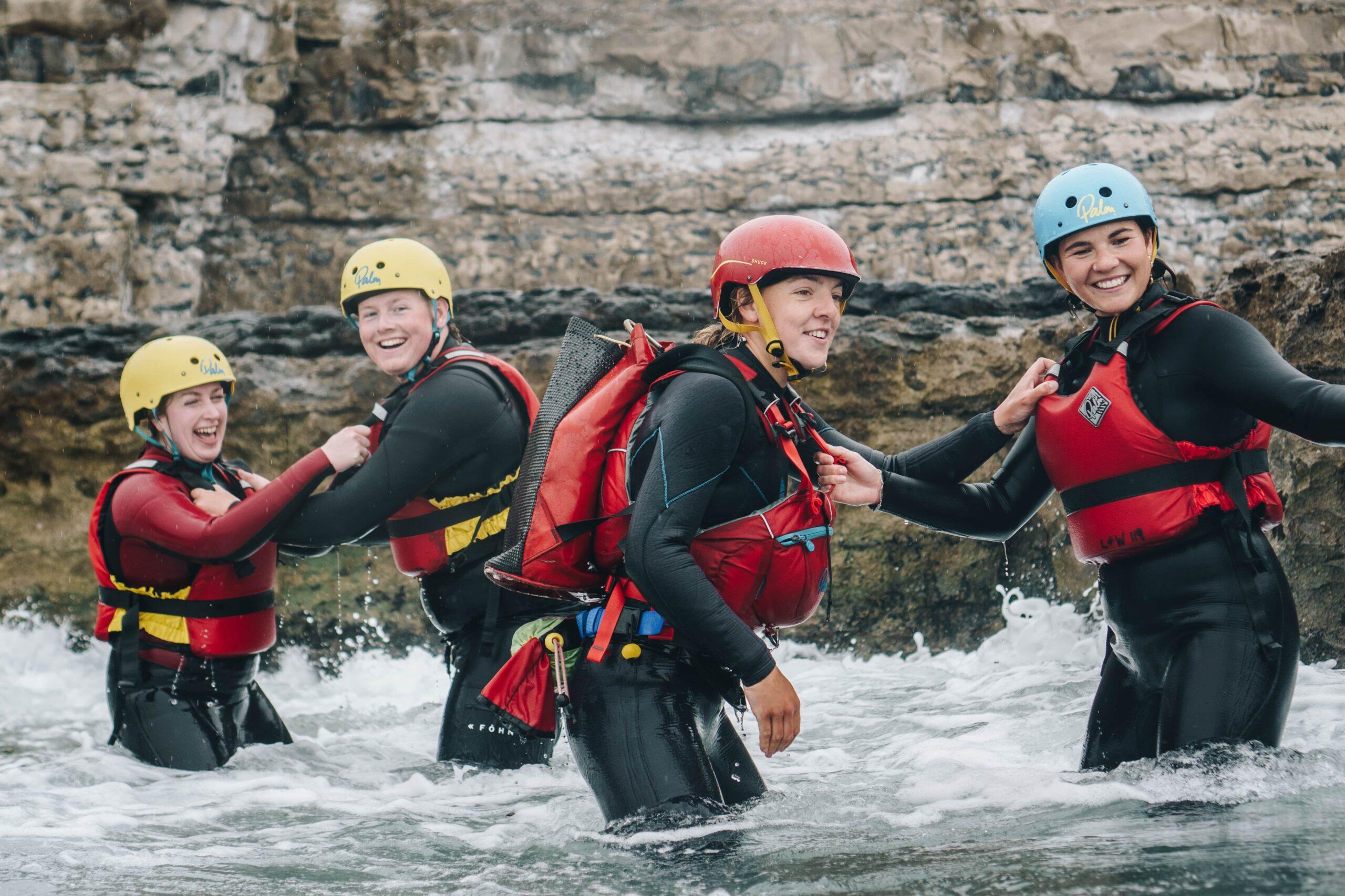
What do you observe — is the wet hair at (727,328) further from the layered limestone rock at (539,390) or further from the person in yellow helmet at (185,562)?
the layered limestone rock at (539,390)

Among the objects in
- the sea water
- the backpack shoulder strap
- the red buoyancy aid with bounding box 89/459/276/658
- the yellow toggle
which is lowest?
the sea water

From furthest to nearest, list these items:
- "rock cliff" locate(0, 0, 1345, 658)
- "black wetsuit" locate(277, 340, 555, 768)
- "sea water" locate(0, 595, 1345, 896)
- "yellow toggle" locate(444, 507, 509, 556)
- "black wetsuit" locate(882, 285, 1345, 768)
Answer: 1. "rock cliff" locate(0, 0, 1345, 658)
2. "yellow toggle" locate(444, 507, 509, 556)
3. "black wetsuit" locate(277, 340, 555, 768)
4. "black wetsuit" locate(882, 285, 1345, 768)
5. "sea water" locate(0, 595, 1345, 896)

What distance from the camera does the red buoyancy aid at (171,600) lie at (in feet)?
14.2

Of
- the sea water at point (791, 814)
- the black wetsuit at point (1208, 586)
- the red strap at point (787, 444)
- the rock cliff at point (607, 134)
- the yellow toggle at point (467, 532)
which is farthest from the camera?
the rock cliff at point (607, 134)

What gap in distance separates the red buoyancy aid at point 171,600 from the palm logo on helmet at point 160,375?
20 centimetres

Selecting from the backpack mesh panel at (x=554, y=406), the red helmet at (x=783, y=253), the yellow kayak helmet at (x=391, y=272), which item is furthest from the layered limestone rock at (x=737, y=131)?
the red helmet at (x=783, y=253)

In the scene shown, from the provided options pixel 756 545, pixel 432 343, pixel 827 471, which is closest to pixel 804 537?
pixel 756 545

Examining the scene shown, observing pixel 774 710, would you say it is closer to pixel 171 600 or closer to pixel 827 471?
pixel 827 471

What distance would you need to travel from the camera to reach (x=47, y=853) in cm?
342

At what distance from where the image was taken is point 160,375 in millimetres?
4438

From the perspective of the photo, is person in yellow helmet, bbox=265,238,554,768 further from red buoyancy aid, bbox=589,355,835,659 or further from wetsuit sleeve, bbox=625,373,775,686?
wetsuit sleeve, bbox=625,373,775,686

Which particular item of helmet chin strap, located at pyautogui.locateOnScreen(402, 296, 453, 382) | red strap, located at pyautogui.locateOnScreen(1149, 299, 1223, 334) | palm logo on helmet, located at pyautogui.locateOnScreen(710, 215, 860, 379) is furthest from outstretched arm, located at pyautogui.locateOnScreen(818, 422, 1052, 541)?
helmet chin strap, located at pyautogui.locateOnScreen(402, 296, 453, 382)

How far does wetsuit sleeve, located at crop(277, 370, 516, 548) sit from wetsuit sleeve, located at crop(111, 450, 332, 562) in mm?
85

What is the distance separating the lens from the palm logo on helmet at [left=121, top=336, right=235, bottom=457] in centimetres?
443
